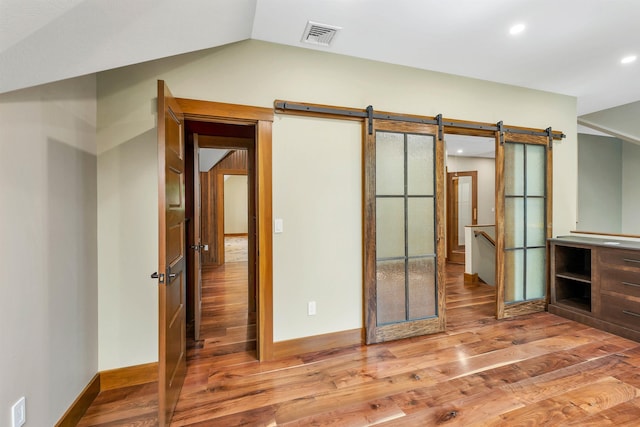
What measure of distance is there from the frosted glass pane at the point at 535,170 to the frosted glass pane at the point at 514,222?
24 centimetres

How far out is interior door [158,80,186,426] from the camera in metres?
1.65

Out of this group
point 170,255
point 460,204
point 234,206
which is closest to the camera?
point 170,255

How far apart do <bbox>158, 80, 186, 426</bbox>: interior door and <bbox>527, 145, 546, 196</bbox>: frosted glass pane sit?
12.5ft

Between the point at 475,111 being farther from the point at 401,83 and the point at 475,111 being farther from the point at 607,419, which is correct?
the point at 607,419

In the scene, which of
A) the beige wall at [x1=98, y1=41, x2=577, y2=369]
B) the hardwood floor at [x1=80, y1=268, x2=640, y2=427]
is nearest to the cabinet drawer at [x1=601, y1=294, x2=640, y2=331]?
the hardwood floor at [x1=80, y1=268, x2=640, y2=427]

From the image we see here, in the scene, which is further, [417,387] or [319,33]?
[319,33]

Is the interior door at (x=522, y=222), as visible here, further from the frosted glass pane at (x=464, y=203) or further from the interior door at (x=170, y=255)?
the frosted glass pane at (x=464, y=203)

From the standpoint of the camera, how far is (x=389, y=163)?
2900 millimetres

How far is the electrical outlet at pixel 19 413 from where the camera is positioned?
1316 millimetres

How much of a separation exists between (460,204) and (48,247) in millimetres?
7280

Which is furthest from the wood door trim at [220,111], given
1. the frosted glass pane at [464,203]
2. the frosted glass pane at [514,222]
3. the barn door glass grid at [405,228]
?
the frosted glass pane at [464,203]

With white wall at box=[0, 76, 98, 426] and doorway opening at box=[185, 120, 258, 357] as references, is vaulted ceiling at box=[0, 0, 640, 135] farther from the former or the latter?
doorway opening at box=[185, 120, 258, 357]

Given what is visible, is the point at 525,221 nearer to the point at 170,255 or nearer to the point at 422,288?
the point at 422,288

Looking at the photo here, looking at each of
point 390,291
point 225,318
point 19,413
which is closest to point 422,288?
point 390,291
